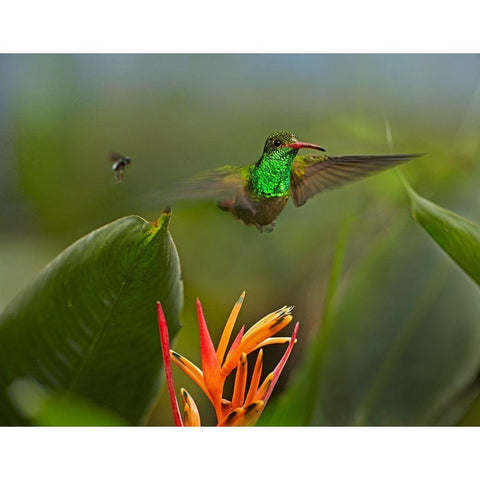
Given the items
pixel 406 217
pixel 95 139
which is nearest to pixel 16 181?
pixel 95 139

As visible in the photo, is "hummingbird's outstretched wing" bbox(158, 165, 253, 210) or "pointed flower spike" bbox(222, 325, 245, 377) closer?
"pointed flower spike" bbox(222, 325, 245, 377)

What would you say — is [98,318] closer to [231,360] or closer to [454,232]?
[231,360]

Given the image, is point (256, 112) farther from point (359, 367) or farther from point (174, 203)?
point (359, 367)

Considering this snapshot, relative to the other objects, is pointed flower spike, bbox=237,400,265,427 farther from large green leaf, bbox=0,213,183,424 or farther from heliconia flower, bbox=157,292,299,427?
large green leaf, bbox=0,213,183,424

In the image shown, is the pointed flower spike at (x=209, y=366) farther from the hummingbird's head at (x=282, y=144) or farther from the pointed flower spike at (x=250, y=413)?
the hummingbird's head at (x=282, y=144)

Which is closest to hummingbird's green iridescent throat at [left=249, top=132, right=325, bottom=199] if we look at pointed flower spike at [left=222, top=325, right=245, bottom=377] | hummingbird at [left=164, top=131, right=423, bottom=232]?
hummingbird at [left=164, top=131, right=423, bottom=232]

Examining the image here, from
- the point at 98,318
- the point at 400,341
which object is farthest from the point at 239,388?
the point at 400,341

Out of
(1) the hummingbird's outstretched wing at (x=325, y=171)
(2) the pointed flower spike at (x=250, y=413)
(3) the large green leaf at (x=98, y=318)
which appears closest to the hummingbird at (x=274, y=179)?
(1) the hummingbird's outstretched wing at (x=325, y=171)
